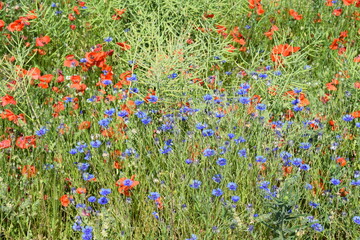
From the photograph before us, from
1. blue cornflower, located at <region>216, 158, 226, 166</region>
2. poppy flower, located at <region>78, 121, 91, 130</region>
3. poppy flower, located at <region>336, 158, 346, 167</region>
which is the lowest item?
poppy flower, located at <region>336, 158, 346, 167</region>

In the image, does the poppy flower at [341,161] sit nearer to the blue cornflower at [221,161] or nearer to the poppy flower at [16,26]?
the blue cornflower at [221,161]

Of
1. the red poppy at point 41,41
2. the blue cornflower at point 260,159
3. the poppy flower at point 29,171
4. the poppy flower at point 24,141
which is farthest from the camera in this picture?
the red poppy at point 41,41

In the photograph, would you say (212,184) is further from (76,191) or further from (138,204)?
(76,191)

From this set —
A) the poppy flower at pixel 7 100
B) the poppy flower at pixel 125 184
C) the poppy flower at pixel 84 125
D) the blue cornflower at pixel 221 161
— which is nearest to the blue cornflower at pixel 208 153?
the blue cornflower at pixel 221 161

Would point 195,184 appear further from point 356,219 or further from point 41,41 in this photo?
point 41,41

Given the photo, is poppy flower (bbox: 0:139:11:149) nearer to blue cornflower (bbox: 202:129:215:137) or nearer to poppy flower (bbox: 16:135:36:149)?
poppy flower (bbox: 16:135:36:149)

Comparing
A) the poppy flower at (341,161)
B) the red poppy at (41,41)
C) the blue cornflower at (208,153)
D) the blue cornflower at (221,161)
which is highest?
the red poppy at (41,41)

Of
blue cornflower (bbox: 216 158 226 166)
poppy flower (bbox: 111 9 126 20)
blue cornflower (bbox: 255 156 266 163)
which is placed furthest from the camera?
poppy flower (bbox: 111 9 126 20)

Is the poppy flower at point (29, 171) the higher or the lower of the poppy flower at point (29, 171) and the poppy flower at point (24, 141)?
the lower

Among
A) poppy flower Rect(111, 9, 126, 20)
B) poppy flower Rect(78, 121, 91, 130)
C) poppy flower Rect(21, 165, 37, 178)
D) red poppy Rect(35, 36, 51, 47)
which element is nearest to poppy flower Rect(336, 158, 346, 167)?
poppy flower Rect(78, 121, 91, 130)

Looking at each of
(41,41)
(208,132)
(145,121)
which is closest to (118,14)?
(41,41)

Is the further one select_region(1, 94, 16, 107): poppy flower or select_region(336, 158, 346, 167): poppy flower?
select_region(1, 94, 16, 107): poppy flower

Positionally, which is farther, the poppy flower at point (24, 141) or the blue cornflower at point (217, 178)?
the poppy flower at point (24, 141)

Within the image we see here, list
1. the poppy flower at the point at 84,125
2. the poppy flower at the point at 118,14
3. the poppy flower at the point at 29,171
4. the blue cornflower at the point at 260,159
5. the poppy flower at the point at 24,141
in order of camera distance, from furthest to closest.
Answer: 1. the poppy flower at the point at 118,14
2. the poppy flower at the point at 84,125
3. the poppy flower at the point at 24,141
4. the poppy flower at the point at 29,171
5. the blue cornflower at the point at 260,159
